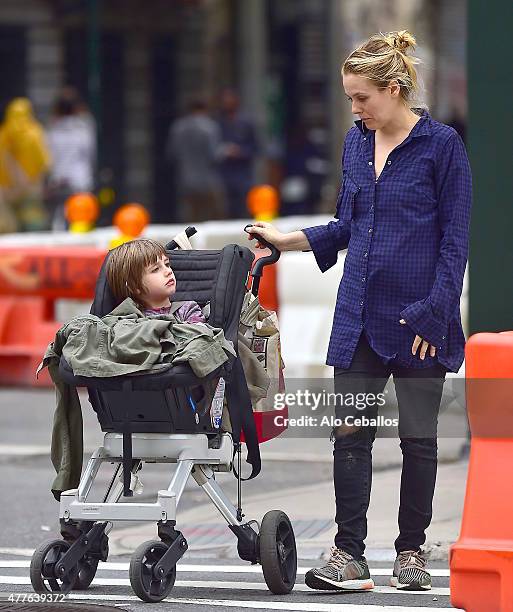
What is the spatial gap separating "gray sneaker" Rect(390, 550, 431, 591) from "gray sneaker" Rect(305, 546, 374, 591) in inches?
4.0

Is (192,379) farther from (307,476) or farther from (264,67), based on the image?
(264,67)

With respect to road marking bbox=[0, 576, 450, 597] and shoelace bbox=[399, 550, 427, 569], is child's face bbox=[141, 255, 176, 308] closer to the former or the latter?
road marking bbox=[0, 576, 450, 597]

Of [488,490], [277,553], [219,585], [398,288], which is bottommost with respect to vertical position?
[219,585]

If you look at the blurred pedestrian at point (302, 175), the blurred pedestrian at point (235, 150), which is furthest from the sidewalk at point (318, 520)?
the blurred pedestrian at point (302, 175)

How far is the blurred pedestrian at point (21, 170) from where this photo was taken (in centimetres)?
2172

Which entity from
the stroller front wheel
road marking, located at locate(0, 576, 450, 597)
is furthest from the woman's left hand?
the stroller front wheel

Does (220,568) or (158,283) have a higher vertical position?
(158,283)

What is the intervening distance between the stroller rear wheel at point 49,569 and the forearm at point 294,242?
129cm

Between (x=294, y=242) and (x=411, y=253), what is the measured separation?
48 centimetres

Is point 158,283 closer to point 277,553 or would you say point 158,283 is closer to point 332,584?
point 277,553

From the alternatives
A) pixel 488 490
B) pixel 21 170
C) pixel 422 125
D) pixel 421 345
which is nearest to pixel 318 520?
pixel 421 345

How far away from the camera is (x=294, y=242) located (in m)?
6.73

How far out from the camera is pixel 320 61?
35.4 meters

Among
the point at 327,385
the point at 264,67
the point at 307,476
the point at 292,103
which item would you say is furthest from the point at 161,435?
the point at 292,103
